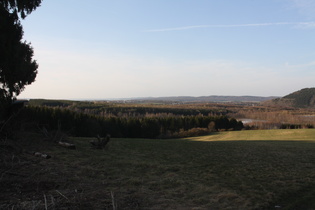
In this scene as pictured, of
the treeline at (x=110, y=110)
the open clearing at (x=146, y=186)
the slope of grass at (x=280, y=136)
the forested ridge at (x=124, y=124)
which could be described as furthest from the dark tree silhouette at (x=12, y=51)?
the treeline at (x=110, y=110)

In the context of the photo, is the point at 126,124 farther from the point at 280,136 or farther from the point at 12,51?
the point at 12,51

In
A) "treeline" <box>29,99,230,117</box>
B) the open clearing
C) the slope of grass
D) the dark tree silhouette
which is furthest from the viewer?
"treeline" <box>29,99,230,117</box>

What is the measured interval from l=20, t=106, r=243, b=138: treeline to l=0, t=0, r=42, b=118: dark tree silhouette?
92.5ft

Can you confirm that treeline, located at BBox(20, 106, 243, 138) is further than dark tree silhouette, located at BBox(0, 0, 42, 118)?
Yes

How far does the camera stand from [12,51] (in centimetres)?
1148

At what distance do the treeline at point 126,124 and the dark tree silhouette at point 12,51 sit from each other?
2820 centimetres

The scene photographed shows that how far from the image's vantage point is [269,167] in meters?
11.0

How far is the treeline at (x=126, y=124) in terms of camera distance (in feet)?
149

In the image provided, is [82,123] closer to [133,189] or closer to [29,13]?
[29,13]

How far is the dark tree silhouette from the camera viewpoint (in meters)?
11.2

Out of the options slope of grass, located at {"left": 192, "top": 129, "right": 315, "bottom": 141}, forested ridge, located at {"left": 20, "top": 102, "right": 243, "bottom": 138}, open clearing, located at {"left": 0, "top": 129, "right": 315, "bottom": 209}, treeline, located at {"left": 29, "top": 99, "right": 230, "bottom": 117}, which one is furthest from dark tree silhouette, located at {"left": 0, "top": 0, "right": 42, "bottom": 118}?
treeline, located at {"left": 29, "top": 99, "right": 230, "bottom": 117}

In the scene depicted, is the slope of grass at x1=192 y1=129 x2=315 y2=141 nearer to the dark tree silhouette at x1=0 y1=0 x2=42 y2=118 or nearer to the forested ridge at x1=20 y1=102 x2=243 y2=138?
the forested ridge at x1=20 y1=102 x2=243 y2=138

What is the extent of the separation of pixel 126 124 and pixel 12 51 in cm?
5182

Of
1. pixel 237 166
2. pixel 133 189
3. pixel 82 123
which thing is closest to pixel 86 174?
pixel 133 189
